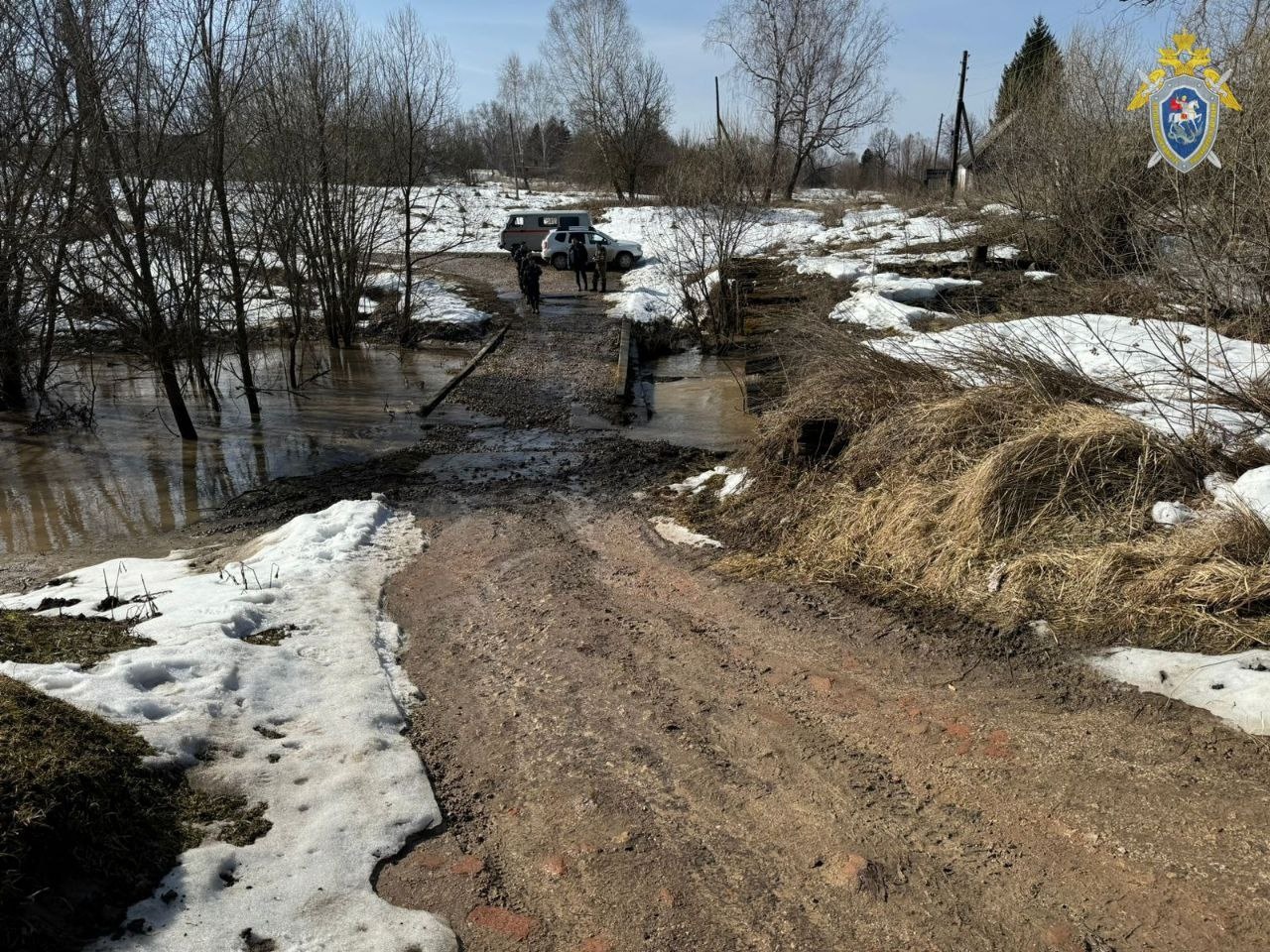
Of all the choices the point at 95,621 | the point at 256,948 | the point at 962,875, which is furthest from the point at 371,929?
the point at 95,621

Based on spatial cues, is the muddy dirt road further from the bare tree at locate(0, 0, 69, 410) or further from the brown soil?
the bare tree at locate(0, 0, 69, 410)

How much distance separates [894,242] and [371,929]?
84.8 feet

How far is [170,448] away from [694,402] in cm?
761

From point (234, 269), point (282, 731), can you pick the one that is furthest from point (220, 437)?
point (282, 731)

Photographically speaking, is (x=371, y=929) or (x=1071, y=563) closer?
(x=371, y=929)

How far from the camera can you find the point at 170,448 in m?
12.2

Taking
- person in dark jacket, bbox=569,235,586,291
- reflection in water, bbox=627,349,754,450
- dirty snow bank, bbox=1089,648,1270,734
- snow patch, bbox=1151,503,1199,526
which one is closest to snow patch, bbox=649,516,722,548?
snow patch, bbox=1151,503,1199,526

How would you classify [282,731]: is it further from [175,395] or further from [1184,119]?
[175,395]

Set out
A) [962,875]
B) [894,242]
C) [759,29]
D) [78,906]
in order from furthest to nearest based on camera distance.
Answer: [759,29], [894,242], [962,875], [78,906]

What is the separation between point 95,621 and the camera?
17.0 ft

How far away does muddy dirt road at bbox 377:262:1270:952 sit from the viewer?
287 cm

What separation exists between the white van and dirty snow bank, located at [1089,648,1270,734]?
29.2m

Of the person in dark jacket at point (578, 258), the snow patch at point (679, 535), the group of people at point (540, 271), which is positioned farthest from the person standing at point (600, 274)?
the snow patch at point (679, 535)

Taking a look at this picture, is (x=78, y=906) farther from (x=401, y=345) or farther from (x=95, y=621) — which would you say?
(x=401, y=345)
